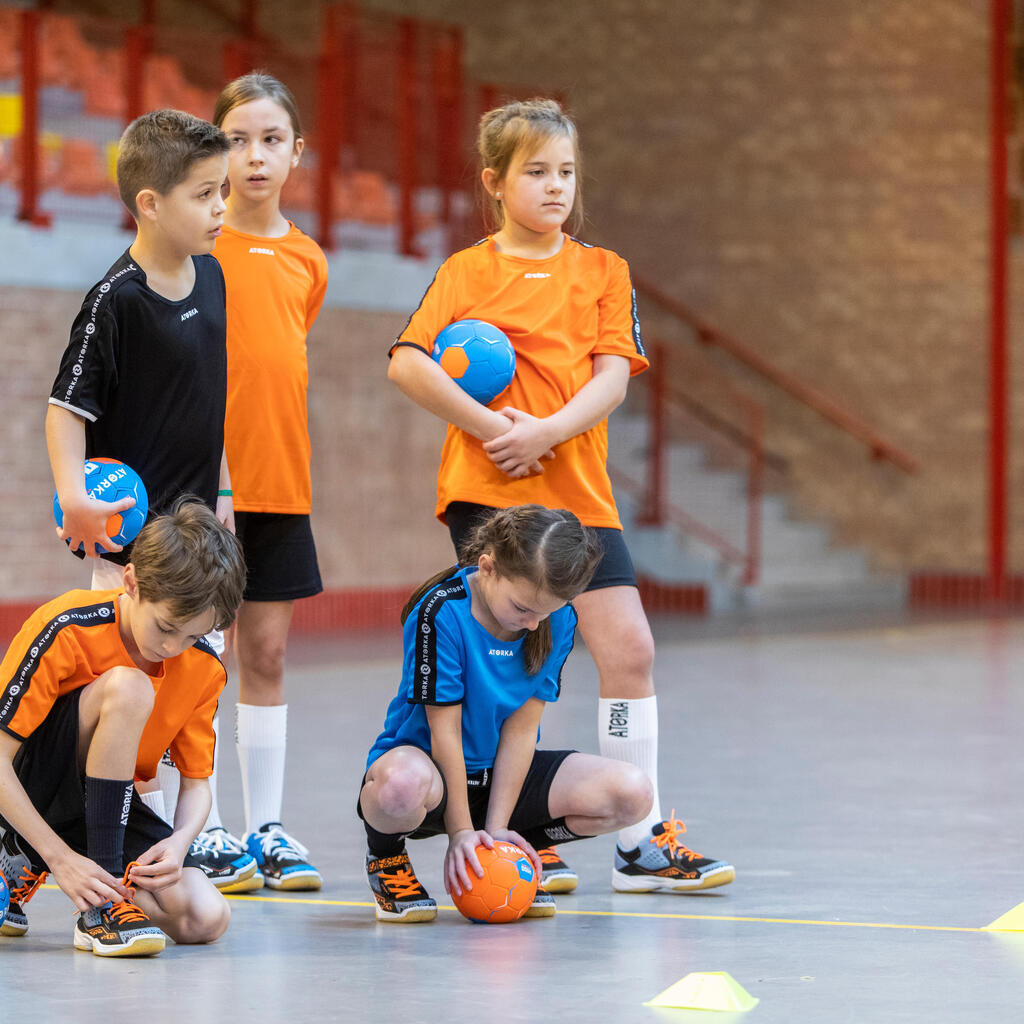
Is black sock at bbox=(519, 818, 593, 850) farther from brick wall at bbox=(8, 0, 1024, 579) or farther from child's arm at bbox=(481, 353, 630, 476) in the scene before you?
brick wall at bbox=(8, 0, 1024, 579)

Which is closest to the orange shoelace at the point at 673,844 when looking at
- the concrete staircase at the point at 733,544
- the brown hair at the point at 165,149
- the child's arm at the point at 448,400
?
the child's arm at the point at 448,400

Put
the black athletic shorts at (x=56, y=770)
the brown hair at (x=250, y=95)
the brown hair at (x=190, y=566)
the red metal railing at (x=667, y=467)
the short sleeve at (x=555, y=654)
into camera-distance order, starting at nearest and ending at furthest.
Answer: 1. the brown hair at (x=190, y=566)
2. the black athletic shorts at (x=56, y=770)
3. the short sleeve at (x=555, y=654)
4. the brown hair at (x=250, y=95)
5. the red metal railing at (x=667, y=467)

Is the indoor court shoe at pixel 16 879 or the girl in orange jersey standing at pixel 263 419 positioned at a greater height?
the girl in orange jersey standing at pixel 263 419

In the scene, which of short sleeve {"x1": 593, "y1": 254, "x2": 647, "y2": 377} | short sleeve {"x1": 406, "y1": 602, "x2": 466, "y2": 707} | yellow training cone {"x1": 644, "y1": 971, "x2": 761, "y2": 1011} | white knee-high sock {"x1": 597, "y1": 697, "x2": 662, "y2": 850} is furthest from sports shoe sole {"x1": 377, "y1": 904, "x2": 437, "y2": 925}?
short sleeve {"x1": 593, "y1": 254, "x2": 647, "y2": 377}

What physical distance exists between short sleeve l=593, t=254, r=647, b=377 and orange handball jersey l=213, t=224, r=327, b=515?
0.67m

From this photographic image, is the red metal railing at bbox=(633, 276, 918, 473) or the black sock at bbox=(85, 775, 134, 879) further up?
the red metal railing at bbox=(633, 276, 918, 473)

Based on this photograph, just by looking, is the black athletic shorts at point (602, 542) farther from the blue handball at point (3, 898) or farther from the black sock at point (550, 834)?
the blue handball at point (3, 898)

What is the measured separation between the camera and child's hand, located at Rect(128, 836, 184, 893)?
10.2 ft

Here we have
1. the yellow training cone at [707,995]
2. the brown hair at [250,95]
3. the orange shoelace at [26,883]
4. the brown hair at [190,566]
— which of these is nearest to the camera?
the yellow training cone at [707,995]

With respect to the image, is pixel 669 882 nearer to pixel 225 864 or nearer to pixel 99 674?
pixel 225 864

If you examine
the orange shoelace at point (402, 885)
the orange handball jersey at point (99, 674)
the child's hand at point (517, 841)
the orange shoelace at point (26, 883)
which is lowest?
the orange shoelace at point (402, 885)

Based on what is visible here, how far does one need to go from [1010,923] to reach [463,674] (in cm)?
114

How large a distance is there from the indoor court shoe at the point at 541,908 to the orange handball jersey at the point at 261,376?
107 centimetres

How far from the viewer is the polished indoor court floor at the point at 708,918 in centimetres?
282
